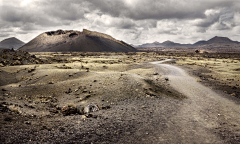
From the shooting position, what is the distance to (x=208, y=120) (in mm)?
7246

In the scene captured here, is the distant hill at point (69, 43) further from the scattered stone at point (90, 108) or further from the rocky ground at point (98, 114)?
the scattered stone at point (90, 108)

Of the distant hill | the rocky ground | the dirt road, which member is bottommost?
the dirt road

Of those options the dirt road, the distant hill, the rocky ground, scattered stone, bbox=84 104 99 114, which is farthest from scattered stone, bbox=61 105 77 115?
the distant hill

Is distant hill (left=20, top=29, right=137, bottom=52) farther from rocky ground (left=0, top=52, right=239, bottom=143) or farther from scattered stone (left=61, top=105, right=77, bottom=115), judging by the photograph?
scattered stone (left=61, top=105, right=77, bottom=115)

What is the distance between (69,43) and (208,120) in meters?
159

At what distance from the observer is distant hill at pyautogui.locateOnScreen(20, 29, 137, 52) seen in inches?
5679

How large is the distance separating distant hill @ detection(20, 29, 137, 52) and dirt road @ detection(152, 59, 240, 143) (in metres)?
138

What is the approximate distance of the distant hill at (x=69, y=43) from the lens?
14425 cm

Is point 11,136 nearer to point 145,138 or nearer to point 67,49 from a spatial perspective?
point 145,138

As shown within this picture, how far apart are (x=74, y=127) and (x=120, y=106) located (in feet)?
10.9

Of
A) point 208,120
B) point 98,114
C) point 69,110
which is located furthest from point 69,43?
point 208,120

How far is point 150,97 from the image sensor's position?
32.3 ft

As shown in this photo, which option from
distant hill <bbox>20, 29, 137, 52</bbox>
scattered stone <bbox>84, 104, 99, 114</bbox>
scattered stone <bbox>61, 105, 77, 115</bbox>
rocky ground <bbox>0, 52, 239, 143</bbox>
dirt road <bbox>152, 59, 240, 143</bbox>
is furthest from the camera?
distant hill <bbox>20, 29, 137, 52</bbox>

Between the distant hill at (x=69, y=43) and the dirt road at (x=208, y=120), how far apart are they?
13773cm
